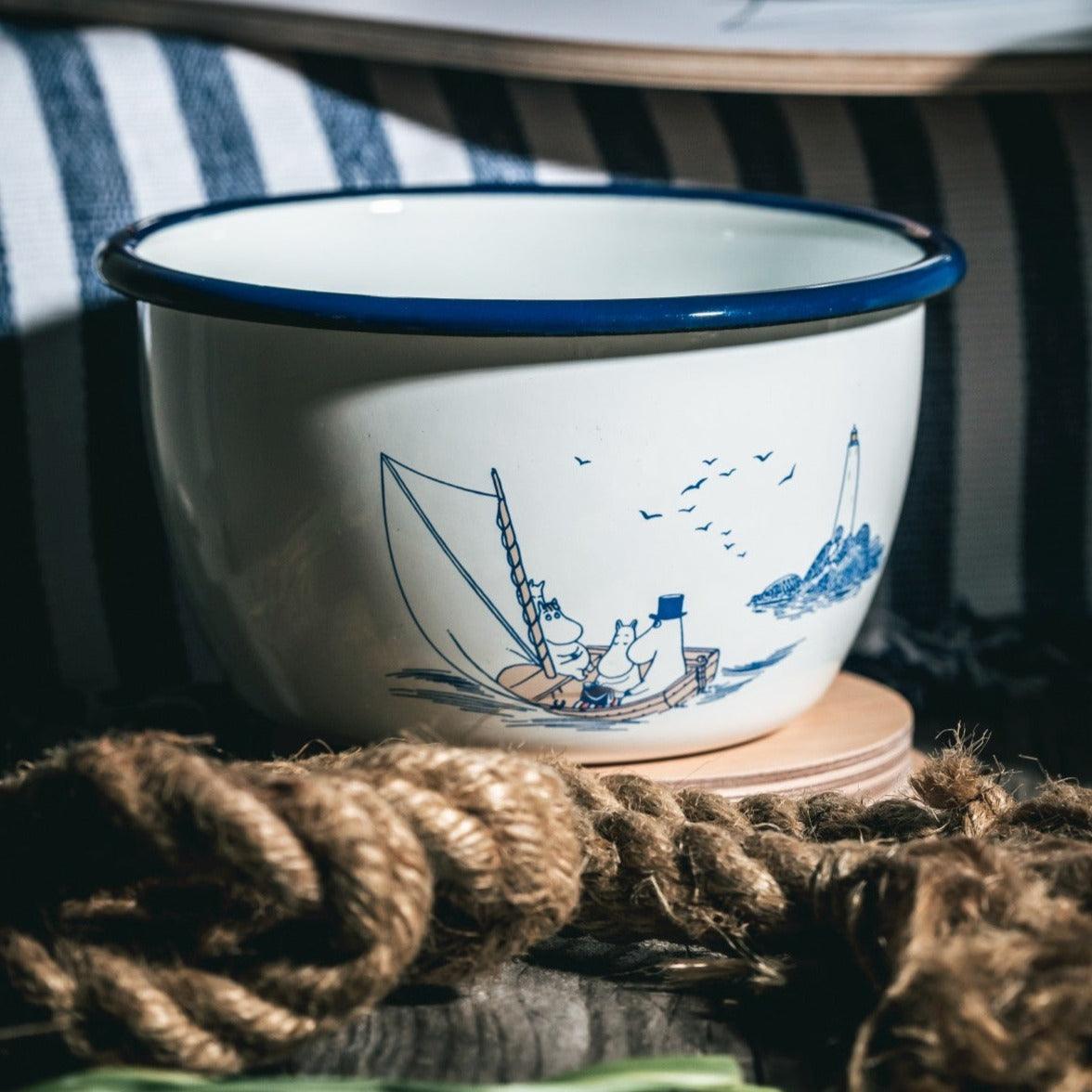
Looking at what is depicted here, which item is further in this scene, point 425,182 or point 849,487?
point 425,182

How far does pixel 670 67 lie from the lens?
2.57 ft

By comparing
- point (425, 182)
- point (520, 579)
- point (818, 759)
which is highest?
point (425, 182)

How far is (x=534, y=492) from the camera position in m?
0.47

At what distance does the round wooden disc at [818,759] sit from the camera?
21.0 inches

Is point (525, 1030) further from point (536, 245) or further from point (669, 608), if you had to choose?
point (536, 245)

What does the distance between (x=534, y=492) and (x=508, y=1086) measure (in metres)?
0.19

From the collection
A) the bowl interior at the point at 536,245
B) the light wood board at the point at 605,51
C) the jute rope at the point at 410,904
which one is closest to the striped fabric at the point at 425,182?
Answer: the light wood board at the point at 605,51

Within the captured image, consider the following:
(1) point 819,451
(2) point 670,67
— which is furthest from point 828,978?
(2) point 670,67

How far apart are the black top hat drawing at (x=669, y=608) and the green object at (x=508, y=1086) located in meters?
0.16

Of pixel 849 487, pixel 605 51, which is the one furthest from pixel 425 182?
pixel 849 487

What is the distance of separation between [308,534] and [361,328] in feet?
0.25

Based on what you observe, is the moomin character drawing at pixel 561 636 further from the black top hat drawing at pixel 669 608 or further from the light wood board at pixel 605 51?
the light wood board at pixel 605 51

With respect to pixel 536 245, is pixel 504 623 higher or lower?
lower

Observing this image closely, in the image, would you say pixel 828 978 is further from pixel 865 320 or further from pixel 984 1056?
pixel 865 320
